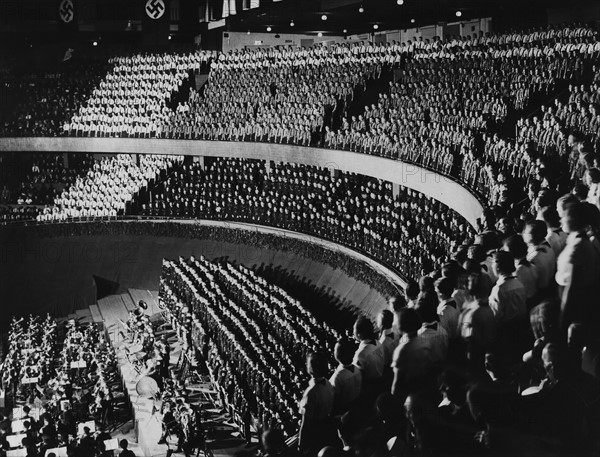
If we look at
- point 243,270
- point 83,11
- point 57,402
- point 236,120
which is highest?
point 83,11

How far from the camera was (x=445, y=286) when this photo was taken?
308 inches

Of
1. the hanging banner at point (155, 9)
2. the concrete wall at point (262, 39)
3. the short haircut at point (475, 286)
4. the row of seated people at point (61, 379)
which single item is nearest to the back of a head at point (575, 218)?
the short haircut at point (475, 286)

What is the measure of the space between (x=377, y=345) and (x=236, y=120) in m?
27.1

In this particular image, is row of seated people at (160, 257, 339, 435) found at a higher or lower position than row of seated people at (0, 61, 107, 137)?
lower

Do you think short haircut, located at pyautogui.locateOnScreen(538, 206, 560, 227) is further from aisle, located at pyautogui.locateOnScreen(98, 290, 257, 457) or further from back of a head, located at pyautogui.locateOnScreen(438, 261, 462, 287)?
aisle, located at pyautogui.locateOnScreen(98, 290, 257, 457)

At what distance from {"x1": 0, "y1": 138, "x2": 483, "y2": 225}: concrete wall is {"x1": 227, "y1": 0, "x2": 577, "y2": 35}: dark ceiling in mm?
5981

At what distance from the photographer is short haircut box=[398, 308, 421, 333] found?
6.82 m

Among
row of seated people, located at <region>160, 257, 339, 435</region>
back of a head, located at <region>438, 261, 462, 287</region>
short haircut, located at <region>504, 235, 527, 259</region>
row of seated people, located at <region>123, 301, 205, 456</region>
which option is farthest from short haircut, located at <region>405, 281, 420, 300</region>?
row of seated people, located at <region>123, 301, 205, 456</region>

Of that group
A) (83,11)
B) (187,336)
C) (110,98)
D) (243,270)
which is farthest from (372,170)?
(83,11)

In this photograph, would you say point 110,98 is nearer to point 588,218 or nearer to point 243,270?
point 243,270

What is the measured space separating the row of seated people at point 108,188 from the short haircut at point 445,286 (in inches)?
1103

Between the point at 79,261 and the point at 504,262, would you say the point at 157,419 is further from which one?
the point at 79,261

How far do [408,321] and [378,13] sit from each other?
A: 30.8m

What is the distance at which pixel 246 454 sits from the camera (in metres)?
16.5
